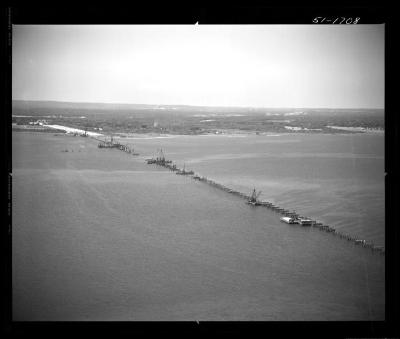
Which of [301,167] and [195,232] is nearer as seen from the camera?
[195,232]

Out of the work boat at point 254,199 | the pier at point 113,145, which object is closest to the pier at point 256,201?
the work boat at point 254,199

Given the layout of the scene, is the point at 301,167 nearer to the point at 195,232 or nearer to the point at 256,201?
the point at 256,201

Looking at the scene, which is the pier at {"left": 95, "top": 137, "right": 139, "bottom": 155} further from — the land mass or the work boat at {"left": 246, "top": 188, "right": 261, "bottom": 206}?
the work boat at {"left": 246, "top": 188, "right": 261, "bottom": 206}

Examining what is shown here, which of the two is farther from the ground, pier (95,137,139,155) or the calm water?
pier (95,137,139,155)

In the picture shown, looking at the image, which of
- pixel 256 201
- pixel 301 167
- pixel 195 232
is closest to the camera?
pixel 195 232

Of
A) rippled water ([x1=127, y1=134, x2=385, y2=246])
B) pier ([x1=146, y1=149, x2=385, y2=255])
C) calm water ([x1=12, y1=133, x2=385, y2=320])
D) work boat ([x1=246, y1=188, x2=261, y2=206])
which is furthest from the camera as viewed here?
work boat ([x1=246, y1=188, x2=261, y2=206])

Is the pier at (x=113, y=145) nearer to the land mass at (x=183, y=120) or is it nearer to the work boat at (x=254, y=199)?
the land mass at (x=183, y=120)

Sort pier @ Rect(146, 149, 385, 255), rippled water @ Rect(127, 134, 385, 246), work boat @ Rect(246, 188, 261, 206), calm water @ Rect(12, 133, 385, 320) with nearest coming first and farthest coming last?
calm water @ Rect(12, 133, 385, 320) < rippled water @ Rect(127, 134, 385, 246) < pier @ Rect(146, 149, 385, 255) < work boat @ Rect(246, 188, 261, 206)

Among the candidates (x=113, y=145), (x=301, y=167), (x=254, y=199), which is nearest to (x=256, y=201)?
(x=254, y=199)

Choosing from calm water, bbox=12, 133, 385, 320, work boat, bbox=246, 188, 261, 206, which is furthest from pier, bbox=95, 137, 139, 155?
work boat, bbox=246, 188, 261, 206
